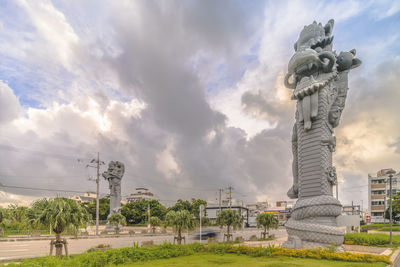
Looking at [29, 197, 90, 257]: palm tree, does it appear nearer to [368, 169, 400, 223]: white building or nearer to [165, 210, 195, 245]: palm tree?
[165, 210, 195, 245]: palm tree

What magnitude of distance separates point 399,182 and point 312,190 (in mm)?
70045

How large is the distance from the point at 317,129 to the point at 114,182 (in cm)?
3966

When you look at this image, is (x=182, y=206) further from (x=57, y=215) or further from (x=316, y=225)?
(x=57, y=215)

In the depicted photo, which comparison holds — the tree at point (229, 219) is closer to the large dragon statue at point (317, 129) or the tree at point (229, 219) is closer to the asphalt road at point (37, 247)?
the asphalt road at point (37, 247)

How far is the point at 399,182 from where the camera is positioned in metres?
72.8

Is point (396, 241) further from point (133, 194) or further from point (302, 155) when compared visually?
point (133, 194)

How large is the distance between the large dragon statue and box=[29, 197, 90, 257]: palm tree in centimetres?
1324

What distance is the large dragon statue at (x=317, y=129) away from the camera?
1795 centimetres

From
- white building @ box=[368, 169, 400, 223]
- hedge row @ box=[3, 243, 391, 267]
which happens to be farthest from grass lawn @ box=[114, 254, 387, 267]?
white building @ box=[368, 169, 400, 223]

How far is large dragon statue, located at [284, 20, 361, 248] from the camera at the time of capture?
18.0m

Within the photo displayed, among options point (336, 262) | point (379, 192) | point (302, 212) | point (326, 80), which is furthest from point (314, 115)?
point (379, 192)

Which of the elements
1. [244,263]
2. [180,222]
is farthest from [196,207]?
[244,263]

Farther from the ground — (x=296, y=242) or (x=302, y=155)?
(x=302, y=155)

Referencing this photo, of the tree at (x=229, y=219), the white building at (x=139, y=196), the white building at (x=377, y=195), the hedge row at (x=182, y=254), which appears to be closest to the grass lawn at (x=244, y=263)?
the hedge row at (x=182, y=254)
